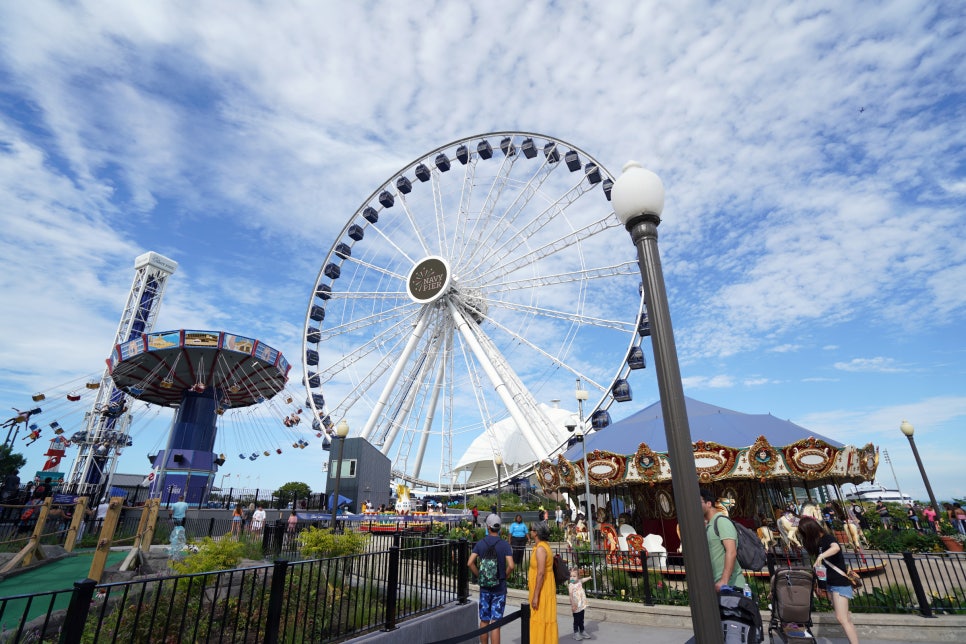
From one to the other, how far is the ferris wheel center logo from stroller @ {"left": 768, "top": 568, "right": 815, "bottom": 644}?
70.4 feet

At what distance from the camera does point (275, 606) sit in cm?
455

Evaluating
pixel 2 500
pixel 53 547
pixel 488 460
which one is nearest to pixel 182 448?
pixel 2 500

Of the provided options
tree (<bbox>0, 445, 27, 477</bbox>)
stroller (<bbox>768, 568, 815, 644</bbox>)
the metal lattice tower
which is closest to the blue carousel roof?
stroller (<bbox>768, 568, 815, 644</bbox>)

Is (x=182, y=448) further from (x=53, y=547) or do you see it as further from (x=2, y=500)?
(x=53, y=547)

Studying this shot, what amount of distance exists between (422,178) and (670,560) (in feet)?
75.6

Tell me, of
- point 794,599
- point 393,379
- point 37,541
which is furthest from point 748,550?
point 393,379

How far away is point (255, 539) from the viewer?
12.2 metres

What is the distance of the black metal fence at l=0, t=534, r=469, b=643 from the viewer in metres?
4.58

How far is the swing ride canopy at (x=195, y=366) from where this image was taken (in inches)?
1158

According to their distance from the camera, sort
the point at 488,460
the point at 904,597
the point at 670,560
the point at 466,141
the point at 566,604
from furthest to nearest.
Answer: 1. the point at 488,460
2. the point at 466,141
3. the point at 670,560
4. the point at 566,604
5. the point at 904,597

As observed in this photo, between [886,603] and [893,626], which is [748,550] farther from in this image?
[886,603]

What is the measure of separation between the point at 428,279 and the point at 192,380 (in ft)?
59.2

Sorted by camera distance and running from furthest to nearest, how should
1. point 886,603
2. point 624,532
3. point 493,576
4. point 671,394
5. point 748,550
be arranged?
point 624,532
point 886,603
point 493,576
point 748,550
point 671,394

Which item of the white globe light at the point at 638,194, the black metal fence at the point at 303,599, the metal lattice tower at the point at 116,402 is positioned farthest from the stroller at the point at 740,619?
the metal lattice tower at the point at 116,402
